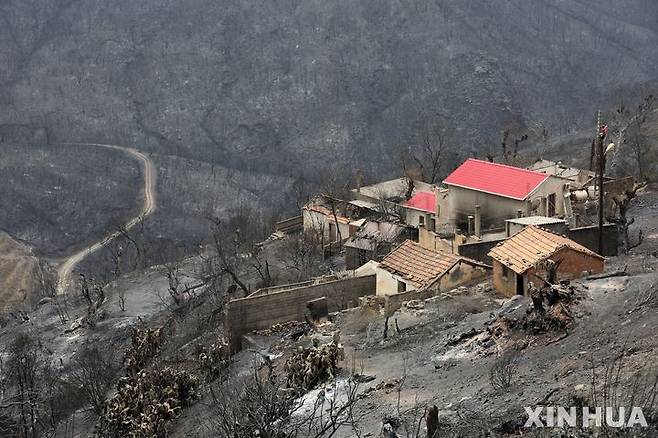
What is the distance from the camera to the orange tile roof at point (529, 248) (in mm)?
27703

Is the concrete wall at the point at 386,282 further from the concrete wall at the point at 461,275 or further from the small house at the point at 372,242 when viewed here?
the small house at the point at 372,242

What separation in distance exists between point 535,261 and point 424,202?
1693 cm

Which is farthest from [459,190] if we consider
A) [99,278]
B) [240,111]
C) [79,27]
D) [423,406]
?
[79,27]

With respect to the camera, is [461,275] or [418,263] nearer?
[461,275]

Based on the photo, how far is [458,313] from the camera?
1059 inches

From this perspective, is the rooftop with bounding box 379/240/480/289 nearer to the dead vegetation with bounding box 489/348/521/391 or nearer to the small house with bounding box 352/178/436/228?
the small house with bounding box 352/178/436/228

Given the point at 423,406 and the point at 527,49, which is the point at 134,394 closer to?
the point at 423,406

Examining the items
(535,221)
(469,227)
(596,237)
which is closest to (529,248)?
(596,237)

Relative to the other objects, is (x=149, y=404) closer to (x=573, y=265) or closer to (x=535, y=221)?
(x=573, y=265)

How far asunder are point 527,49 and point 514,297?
77495 mm

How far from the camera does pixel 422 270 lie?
31.1 metres

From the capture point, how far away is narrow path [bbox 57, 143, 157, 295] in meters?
64.1

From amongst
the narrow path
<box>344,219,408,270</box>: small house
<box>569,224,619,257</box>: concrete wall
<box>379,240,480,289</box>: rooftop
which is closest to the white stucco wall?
<box>379,240,480,289</box>: rooftop

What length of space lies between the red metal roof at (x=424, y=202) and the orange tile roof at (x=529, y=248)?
1346cm
